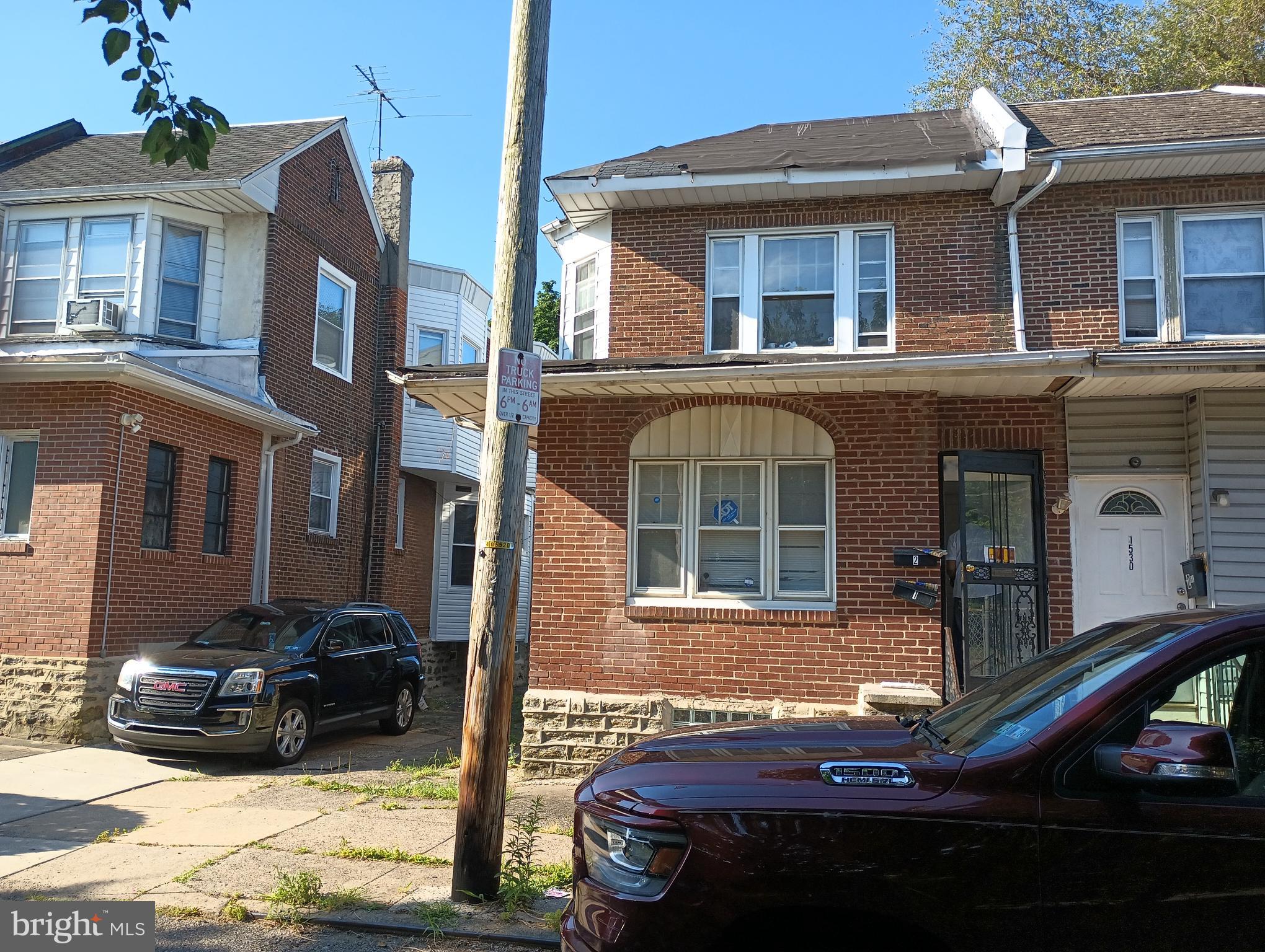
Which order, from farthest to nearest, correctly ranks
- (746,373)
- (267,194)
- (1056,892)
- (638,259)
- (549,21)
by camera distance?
(267,194)
(638,259)
(746,373)
(549,21)
(1056,892)

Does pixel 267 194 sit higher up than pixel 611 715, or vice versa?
pixel 267 194

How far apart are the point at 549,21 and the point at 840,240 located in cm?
497

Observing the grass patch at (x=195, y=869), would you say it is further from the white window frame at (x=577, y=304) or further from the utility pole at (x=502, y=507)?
the white window frame at (x=577, y=304)

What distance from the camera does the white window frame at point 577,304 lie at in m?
11.4

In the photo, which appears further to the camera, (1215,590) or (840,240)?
(840,240)

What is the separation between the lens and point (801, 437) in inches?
Result: 376

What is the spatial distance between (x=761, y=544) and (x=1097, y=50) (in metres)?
18.9

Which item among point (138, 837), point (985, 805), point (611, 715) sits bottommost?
point (138, 837)

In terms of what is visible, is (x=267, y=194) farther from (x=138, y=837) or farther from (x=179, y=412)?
(x=138, y=837)

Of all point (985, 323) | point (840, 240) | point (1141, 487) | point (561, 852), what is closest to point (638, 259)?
point (840, 240)

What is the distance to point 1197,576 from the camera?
9.33 meters

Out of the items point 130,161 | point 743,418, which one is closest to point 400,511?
point 130,161

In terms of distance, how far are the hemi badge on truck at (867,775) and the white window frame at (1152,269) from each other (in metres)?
8.43

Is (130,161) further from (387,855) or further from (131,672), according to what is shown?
(387,855)
